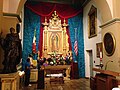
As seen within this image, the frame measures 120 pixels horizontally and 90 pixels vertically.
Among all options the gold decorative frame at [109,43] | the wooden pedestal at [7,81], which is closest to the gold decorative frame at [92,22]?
the gold decorative frame at [109,43]

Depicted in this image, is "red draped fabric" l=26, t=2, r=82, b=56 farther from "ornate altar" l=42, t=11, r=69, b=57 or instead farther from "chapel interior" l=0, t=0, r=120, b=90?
"ornate altar" l=42, t=11, r=69, b=57

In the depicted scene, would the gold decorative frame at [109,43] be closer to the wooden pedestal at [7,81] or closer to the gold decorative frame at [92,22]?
the gold decorative frame at [92,22]

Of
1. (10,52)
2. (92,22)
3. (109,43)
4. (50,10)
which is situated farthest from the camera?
(50,10)

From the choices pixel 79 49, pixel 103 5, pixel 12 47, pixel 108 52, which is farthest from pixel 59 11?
pixel 12 47

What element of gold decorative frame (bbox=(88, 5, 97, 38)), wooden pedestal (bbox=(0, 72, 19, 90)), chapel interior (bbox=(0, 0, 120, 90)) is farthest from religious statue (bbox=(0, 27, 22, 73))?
gold decorative frame (bbox=(88, 5, 97, 38))

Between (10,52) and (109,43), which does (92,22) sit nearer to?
(109,43)

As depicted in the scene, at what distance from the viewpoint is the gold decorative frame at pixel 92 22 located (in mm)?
9125

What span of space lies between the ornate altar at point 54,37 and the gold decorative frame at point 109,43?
4.30 meters

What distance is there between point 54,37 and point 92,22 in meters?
2.80

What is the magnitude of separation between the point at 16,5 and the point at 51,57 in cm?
538

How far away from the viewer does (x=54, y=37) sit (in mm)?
10406

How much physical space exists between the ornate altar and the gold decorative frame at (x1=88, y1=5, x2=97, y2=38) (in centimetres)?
173

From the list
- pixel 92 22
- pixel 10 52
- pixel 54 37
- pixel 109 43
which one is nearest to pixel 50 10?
pixel 54 37

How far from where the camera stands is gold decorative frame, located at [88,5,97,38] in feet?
29.9
